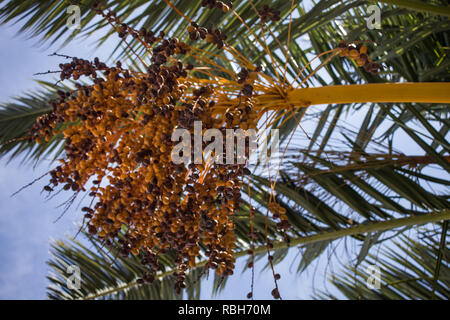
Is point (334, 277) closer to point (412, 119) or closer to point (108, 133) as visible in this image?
point (412, 119)

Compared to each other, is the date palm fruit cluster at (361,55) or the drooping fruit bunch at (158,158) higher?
the date palm fruit cluster at (361,55)

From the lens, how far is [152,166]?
82cm

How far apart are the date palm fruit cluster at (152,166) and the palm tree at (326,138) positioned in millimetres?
164

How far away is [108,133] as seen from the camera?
35.3 inches

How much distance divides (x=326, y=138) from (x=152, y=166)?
120 centimetres

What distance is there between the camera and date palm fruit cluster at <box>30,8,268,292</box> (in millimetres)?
821

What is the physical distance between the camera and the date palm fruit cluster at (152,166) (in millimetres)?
821

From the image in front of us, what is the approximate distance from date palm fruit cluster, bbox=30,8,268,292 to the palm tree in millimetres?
164
